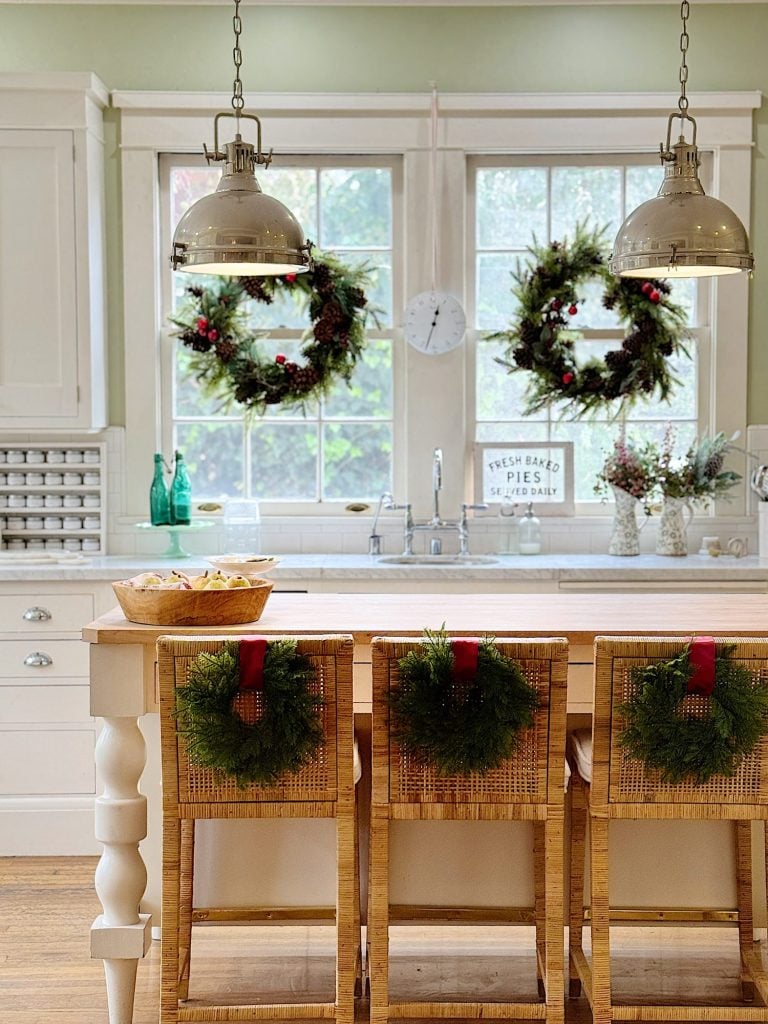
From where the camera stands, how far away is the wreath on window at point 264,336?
511cm

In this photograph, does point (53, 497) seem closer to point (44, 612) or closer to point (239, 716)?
point (44, 612)

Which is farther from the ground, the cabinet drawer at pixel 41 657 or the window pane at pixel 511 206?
the window pane at pixel 511 206

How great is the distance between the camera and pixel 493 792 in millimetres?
2865

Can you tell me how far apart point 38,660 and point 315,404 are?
1.60m

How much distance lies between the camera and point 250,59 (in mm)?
5176

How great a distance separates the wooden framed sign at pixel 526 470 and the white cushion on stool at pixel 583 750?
2170 millimetres

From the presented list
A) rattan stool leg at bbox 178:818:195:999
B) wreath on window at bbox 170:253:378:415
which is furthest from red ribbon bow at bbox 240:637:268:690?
wreath on window at bbox 170:253:378:415

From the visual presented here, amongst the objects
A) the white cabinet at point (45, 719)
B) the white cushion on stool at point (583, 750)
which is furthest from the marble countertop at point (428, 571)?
the white cushion on stool at point (583, 750)

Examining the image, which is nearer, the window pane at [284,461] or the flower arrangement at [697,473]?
the flower arrangement at [697,473]

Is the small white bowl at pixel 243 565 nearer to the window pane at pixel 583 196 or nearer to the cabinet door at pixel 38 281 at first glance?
the cabinet door at pixel 38 281

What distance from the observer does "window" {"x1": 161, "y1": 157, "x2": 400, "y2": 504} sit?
207 inches

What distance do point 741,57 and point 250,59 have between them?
2098mm

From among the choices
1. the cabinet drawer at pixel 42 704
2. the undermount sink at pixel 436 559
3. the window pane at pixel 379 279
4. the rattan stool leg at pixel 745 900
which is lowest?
the rattan stool leg at pixel 745 900

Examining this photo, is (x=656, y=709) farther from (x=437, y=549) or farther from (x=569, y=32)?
(x=569, y=32)
